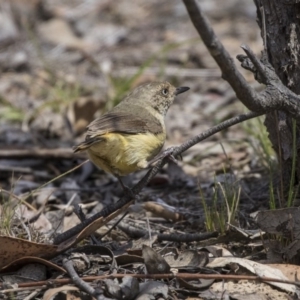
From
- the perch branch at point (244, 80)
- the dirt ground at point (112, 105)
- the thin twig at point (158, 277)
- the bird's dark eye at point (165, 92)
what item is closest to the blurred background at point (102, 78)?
the dirt ground at point (112, 105)

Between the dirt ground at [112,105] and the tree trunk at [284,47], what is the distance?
1.28 ft

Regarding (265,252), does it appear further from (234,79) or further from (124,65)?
(124,65)

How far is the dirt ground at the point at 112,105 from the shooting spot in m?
4.91

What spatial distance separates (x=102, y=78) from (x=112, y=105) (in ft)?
5.96

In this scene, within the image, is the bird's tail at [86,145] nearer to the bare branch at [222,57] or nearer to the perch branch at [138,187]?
the perch branch at [138,187]

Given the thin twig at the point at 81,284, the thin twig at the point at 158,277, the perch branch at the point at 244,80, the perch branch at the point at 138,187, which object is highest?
the perch branch at the point at 244,80

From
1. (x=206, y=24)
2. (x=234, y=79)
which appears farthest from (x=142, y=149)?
(x=206, y=24)

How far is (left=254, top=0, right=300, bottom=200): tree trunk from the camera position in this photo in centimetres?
414

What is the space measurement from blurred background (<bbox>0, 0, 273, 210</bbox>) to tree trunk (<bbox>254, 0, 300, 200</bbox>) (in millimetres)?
490

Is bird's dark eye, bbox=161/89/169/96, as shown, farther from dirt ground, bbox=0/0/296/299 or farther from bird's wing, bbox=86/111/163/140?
dirt ground, bbox=0/0/296/299

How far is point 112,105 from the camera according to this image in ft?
23.8

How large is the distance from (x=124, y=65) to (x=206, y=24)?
6.74 m

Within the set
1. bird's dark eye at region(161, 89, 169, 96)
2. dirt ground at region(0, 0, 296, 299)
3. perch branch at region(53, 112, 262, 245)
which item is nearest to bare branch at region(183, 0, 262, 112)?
perch branch at region(53, 112, 262, 245)

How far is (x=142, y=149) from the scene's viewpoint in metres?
4.80
